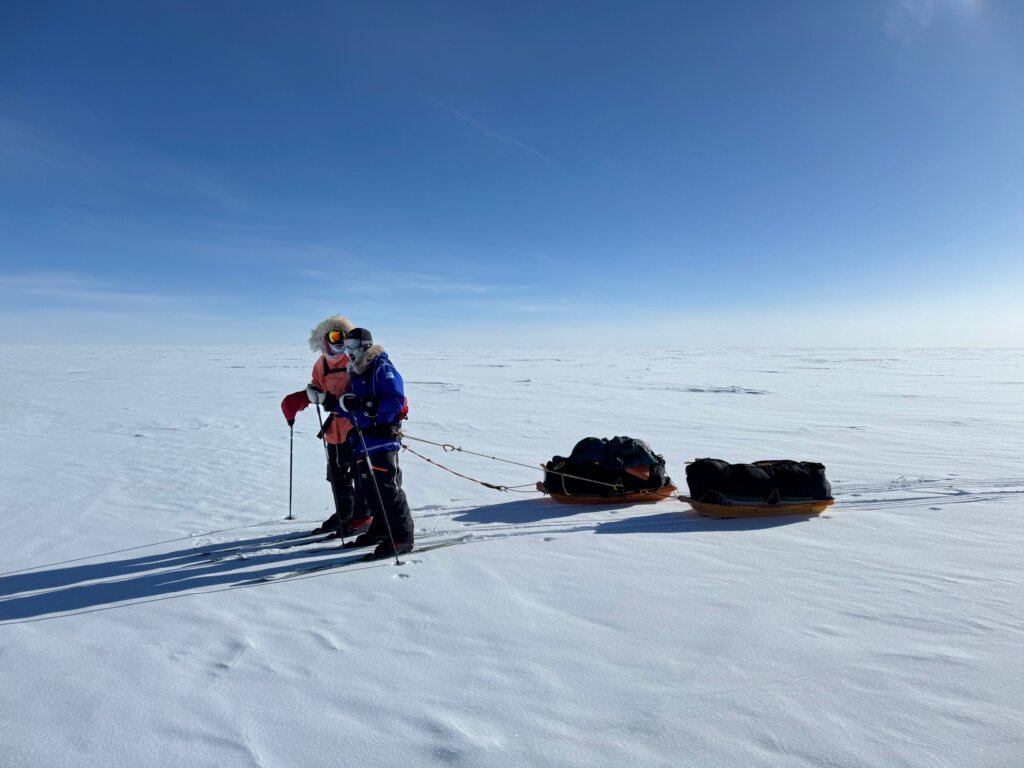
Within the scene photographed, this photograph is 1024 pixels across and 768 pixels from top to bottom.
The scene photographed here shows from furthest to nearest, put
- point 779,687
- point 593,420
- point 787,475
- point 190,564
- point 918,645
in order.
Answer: point 593,420 < point 787,475 < point 190,564 < point 918,645 < point 779,687

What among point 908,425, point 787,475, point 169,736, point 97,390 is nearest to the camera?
point 169,736

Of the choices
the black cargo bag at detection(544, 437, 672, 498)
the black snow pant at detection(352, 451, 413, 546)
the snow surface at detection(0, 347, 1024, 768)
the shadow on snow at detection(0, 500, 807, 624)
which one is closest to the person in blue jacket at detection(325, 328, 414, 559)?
the black snow pant at detection(352, 451, 413, 546)

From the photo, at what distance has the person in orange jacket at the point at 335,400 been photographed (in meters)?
4.46

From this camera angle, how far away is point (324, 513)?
547 centimetres

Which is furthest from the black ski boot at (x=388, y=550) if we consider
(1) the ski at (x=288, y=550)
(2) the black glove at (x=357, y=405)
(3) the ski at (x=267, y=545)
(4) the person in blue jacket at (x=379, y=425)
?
(2) the black glove at (x=357, y=405)

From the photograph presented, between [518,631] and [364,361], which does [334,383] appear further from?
[518,631]

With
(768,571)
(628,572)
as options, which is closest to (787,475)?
(768,571)

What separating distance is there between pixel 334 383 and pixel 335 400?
0.24 meters

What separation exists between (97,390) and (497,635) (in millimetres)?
19939

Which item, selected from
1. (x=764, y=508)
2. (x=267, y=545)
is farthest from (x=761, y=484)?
(x=267, y=545)

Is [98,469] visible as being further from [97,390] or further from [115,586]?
[97,390]

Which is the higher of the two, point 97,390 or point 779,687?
point 97,390

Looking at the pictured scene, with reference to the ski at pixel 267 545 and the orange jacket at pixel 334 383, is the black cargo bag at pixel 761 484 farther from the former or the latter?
the ski at pixel 267 545

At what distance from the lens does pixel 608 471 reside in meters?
5.47
